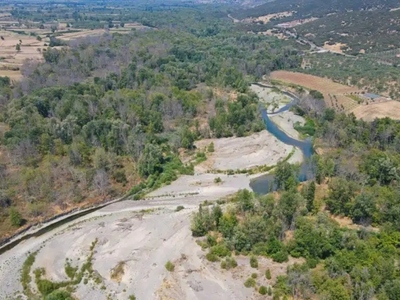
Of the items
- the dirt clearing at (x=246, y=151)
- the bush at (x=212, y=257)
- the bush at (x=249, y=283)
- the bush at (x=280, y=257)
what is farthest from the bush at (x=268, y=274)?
the dirt clearing at (x=246, y=151)

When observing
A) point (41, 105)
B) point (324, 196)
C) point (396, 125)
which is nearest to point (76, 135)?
point (41, 105)

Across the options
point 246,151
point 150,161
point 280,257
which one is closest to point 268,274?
point 280,257

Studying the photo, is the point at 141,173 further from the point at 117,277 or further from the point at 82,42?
the point at 82,42

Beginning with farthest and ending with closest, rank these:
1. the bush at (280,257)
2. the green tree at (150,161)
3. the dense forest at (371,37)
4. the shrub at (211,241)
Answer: the dense forest at (371,37) < the green tree at (150,161) < the shrub at (211,241) < the bush at (280,257)

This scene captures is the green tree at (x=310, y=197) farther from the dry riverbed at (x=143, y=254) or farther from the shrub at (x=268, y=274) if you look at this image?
the shrub at (x=268, y=274)

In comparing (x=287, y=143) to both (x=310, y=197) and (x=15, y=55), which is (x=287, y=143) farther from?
(x=15, y=55)

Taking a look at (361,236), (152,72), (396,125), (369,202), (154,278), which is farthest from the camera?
(152,72)
